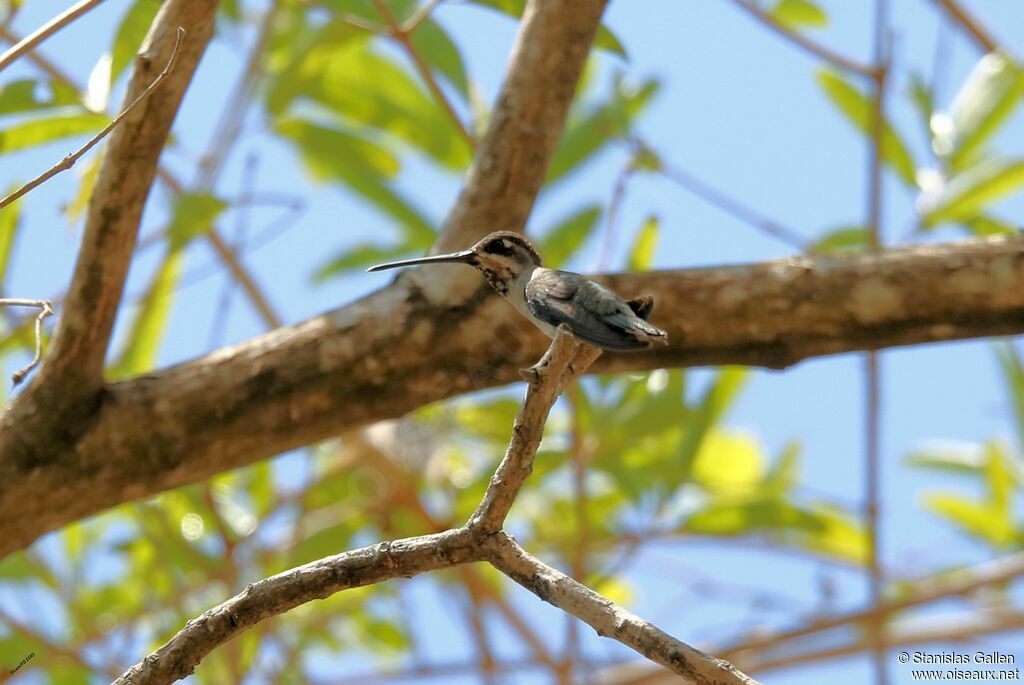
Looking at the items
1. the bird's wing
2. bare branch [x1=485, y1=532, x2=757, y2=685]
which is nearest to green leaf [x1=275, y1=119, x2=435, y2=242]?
the bird's wing

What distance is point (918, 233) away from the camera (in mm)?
4227

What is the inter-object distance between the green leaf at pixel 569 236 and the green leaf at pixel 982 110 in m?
1.28

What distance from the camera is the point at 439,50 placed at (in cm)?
394

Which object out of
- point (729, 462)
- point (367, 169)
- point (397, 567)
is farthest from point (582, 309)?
Result: point (729, 462)

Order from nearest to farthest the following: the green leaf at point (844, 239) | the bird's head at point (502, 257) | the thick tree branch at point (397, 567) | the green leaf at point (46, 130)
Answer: the thick tree branch at point (397, 567), the bird's head at point (502, 257), the green leaf at point (46, 130), the green leaf at point (844, 239)

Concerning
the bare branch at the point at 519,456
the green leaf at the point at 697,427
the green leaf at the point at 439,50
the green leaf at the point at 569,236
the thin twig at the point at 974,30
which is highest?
the thin twig at the point at 974,30

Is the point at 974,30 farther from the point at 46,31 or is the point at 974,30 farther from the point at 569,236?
the point at 46,31

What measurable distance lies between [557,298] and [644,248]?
5.36ft

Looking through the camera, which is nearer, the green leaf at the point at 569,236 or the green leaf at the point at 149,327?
the green leaf at the point at 149,327

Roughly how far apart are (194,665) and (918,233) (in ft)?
10.1

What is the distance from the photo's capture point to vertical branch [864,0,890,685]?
3.87 meters

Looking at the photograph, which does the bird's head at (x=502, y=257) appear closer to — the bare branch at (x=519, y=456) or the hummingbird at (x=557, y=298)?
the hummingbird at (x=557, y=298)

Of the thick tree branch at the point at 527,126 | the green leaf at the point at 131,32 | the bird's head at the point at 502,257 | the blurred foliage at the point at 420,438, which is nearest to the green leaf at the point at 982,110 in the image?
the blurred foliage at the point at 420,438

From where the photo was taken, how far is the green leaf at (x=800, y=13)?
4.32 m
